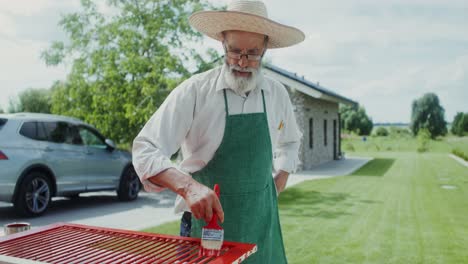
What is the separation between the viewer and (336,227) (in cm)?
672

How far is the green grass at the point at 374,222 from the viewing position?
5293 millimetres

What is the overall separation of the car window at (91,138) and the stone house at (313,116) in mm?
6592

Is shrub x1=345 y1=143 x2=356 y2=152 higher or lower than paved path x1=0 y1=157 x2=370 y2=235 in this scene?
higher

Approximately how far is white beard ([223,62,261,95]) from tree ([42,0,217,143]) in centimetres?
→ 747

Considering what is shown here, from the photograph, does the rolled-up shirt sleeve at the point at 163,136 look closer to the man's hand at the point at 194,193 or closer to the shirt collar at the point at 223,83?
the man's hand at the point at 194,193

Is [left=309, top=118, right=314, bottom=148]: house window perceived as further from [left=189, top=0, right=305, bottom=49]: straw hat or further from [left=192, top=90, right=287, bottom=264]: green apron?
[left=192, top=90, right=287, bottom=264]: green apron

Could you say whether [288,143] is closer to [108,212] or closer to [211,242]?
[211,242]

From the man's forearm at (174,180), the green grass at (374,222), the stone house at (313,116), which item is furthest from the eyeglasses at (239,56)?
the stone house at (313,116)

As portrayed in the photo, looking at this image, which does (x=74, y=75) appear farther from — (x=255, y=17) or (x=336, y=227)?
(x=255, y=17)

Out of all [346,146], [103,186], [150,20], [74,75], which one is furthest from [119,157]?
[346,146]

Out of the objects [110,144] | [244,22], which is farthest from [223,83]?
[110,144]

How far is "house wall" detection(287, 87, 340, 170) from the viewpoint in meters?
17.1

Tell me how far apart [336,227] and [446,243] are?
1.50 meters

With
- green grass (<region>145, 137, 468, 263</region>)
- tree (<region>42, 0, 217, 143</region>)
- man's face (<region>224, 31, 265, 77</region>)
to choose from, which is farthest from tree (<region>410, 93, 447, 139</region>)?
man's face (<region>224, 31, 265, 77</region>)
